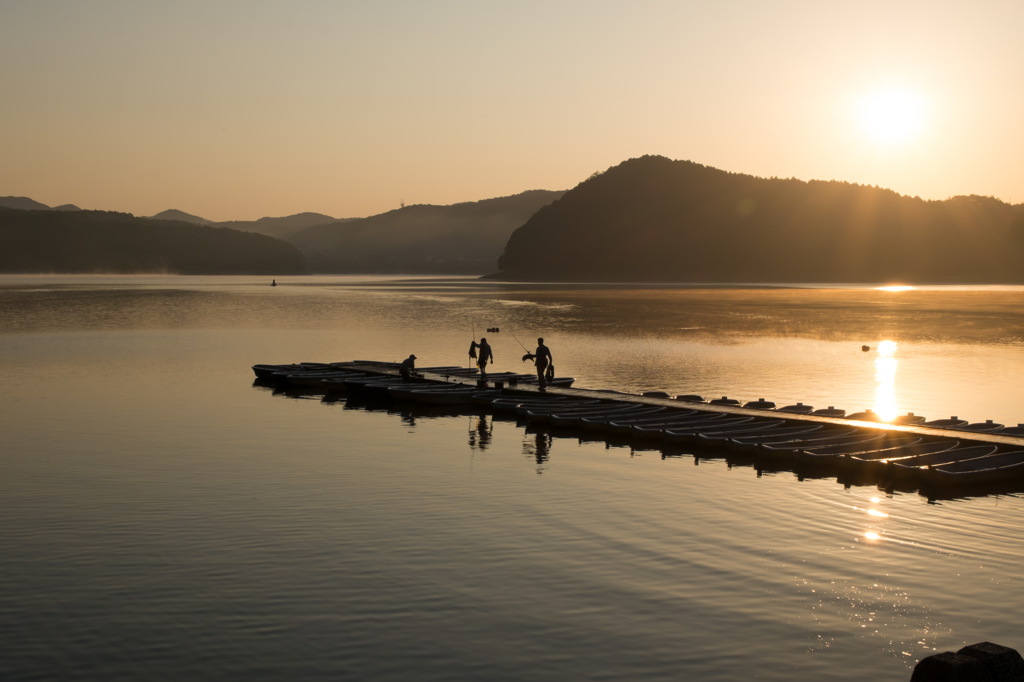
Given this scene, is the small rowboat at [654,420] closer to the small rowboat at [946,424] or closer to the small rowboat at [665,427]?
the small rowboat at [665,427]

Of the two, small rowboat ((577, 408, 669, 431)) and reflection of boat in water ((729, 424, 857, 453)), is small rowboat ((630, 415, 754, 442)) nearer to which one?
small rowboat ((577, 408, 669, 431))

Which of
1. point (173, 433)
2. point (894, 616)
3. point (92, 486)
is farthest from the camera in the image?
point (173, 433)

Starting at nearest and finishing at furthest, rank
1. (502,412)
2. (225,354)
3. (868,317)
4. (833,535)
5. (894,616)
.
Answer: (894,616), (833,535), (502,412), (225,354), (868,317)

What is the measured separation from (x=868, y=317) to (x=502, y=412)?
85137 mm

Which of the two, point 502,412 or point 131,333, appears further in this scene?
point 131,333

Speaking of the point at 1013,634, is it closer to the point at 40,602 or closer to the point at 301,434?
the point at 40,602

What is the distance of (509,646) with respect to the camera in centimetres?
1276

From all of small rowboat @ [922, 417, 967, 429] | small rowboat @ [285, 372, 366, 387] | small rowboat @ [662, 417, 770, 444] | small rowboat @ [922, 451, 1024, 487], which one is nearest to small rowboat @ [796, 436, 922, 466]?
small rowboat @ [922, 451, 1024, 487]

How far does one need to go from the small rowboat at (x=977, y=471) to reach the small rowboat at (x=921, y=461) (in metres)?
0.29

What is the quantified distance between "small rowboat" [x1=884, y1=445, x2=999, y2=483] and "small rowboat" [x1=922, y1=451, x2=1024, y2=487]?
0.95 ft

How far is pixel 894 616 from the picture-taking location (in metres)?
13.9

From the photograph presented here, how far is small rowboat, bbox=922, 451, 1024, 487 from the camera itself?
2247 centimetres

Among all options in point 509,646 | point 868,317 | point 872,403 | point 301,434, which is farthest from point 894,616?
point 868,317

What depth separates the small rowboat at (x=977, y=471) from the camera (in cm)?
2247
